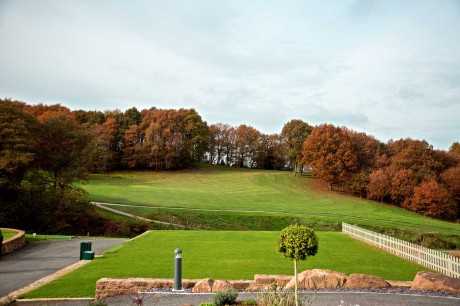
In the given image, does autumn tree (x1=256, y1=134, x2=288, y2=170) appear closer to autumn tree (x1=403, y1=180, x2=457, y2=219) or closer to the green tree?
autumn tree (x1=403, y1=180, x2=457, y2=219)

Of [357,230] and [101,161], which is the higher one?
[101,161]

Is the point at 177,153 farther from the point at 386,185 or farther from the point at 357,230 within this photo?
the point at 357,230

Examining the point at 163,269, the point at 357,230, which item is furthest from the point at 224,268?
the point at 357,230

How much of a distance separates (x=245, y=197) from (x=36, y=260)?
39.1 m

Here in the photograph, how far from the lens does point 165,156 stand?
75000mm

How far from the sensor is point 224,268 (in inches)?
575

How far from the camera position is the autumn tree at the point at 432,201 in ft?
179

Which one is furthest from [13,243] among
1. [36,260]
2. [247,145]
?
[247,145]

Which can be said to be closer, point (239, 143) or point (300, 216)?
point (300, 216)

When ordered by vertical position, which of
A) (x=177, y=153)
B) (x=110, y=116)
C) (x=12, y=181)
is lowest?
(x=12, y=181)

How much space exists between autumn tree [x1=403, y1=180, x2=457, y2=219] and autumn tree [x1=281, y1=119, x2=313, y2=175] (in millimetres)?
22252

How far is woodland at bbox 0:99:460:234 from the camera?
33000mm

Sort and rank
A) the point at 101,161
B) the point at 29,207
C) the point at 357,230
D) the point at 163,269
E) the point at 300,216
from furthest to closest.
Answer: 1. the point at 101,161
2. the point at 300,216
3. the point at 29,207
4. the point at 357,230
5. the point at 163,269

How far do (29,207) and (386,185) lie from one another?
48614mm
